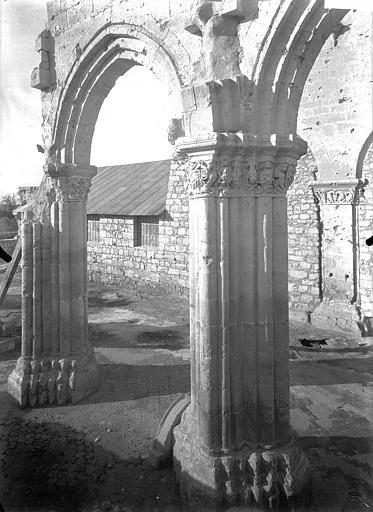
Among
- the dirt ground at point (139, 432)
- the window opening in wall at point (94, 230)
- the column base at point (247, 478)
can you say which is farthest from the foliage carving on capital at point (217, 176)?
the window opening in wall at point (94, 230)

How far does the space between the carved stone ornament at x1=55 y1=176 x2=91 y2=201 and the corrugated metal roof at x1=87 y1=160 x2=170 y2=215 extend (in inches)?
300

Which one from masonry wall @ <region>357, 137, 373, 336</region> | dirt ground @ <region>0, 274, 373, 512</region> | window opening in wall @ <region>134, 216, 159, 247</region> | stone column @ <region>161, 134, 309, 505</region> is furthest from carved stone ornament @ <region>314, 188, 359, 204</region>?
window opening in wall @ <region>134, 216, 159, 247</region>

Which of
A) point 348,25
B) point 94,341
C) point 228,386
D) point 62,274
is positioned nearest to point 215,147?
point 228,386

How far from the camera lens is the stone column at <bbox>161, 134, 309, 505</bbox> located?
138 inches

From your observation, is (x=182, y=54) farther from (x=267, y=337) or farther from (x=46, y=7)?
(x=46, y=7)

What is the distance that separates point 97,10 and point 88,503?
5833 mm

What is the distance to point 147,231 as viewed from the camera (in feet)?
47.3

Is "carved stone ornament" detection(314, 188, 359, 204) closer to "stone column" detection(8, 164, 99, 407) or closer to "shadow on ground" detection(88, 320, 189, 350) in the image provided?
"shadow on ground" detection(88, 320, 189, 350)

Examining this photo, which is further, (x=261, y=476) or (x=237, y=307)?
(x=237, y=307)

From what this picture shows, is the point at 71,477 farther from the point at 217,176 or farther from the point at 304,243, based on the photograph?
the point at 304,243

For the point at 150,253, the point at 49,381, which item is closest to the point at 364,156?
the point at 150,253

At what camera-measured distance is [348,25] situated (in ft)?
28.4

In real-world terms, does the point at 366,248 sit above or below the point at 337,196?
below

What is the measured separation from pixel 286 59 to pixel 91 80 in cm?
306
